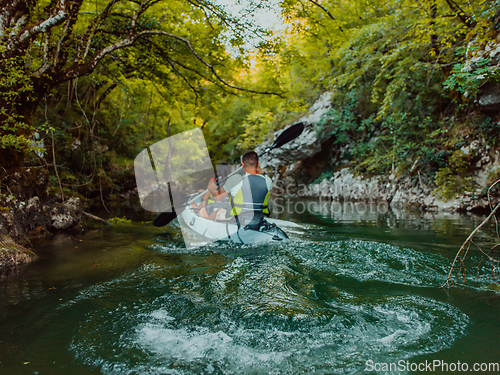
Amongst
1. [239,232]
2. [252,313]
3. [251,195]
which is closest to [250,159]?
[251,195]

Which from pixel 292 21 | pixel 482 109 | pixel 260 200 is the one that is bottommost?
pixel 260 200

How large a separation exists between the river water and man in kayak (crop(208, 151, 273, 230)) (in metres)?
0.69

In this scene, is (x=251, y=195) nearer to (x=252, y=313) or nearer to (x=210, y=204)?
(x=210, y=204)

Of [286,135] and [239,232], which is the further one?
[286,135]

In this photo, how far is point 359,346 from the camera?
1.91 m

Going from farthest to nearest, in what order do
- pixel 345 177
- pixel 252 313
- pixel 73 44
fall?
pixel 345 177, pixel 73 44, pixel 252 313

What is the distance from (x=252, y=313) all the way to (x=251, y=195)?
2.53 meters

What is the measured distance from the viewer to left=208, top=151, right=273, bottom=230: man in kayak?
4695 mm

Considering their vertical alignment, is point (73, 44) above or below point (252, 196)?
above

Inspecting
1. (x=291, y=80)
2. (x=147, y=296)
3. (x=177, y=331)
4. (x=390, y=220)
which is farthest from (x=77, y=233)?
(x=291, y=80)

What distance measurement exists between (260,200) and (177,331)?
2824 millimetres

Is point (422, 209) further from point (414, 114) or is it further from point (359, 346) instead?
point (359, 346)

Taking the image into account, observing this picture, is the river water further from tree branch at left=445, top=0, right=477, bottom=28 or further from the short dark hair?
tree branch at left=445, top=0, right=477, bottom=28

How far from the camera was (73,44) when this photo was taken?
206 inches
